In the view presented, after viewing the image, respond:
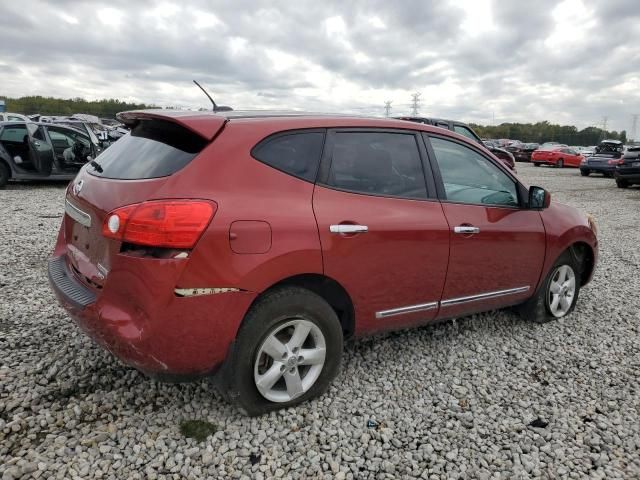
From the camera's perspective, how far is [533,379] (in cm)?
344

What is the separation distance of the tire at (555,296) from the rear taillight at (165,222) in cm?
310

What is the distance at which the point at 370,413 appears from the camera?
9.58 feet

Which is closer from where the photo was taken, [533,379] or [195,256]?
[195,256]

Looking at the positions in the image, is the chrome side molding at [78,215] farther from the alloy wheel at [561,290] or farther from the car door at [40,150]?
the car door at [40,150]

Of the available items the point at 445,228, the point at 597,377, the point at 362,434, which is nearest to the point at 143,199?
the point at 362,434

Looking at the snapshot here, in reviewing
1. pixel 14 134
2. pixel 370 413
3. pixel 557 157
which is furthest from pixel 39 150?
pixel 557 157

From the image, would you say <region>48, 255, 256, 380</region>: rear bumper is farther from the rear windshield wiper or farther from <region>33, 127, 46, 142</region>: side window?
<region>33, 127, 46, 142</region>: side window

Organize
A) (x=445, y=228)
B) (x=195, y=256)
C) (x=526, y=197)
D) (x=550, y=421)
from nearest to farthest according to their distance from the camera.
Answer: (x=195, y=256) < (x=550, y=421) < (x=445, y=228) < (x=526, y=197)

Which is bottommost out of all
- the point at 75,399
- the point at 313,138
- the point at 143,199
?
the point at 75,399

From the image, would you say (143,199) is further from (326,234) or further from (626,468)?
(626,468)

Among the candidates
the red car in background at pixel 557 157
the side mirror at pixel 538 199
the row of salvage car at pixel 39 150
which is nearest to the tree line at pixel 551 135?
the red car in background at pixel 557 157

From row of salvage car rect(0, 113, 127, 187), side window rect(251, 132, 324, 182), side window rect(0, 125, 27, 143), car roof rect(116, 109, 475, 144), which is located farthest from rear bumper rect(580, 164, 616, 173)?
side window rect(251, 132, 324, 182)

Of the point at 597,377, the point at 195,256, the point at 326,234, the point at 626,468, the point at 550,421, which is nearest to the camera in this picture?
the point at 195,256

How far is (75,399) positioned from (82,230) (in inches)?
38.2
